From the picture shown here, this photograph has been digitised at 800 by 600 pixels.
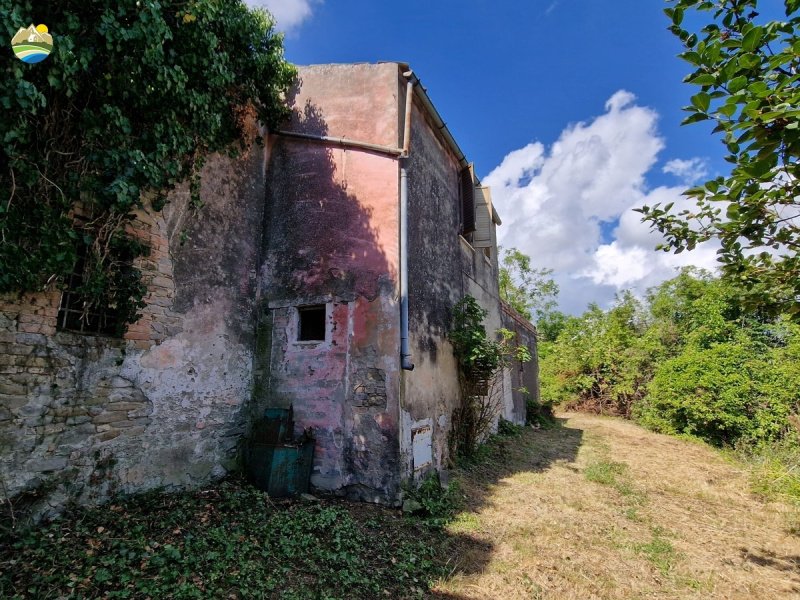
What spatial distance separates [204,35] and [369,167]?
2.85 metres

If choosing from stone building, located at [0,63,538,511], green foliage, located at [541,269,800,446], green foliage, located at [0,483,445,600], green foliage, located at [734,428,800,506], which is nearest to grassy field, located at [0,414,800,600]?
green foliage, located at [0,483,445,600]

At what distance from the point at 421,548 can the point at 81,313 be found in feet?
15.7

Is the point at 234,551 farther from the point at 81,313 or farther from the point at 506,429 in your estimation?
the point at 506,429

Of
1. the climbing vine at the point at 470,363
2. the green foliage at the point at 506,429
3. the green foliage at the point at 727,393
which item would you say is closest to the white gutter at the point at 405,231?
the climbing vine at the point at 470,363

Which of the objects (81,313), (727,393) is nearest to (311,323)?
(81,313)

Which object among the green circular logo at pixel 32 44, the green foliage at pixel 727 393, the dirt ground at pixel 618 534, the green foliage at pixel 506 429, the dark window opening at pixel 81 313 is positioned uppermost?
the green circular logo at pixel 32 44

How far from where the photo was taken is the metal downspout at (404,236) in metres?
6.12

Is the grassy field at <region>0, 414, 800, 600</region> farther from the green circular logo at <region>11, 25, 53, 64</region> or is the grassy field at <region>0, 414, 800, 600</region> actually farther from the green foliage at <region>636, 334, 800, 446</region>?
the green foliage at <region>636, 334, 800, 446</region>

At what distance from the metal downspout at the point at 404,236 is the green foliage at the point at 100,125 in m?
2.86

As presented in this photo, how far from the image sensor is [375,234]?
6562mm

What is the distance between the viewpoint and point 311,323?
22.6ft

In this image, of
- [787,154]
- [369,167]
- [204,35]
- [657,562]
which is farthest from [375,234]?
[657,562]

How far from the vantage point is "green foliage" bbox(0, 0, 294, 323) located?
3781 mm

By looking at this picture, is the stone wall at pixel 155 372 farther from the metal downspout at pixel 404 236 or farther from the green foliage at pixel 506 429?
the green foliage at pixel 506 429
